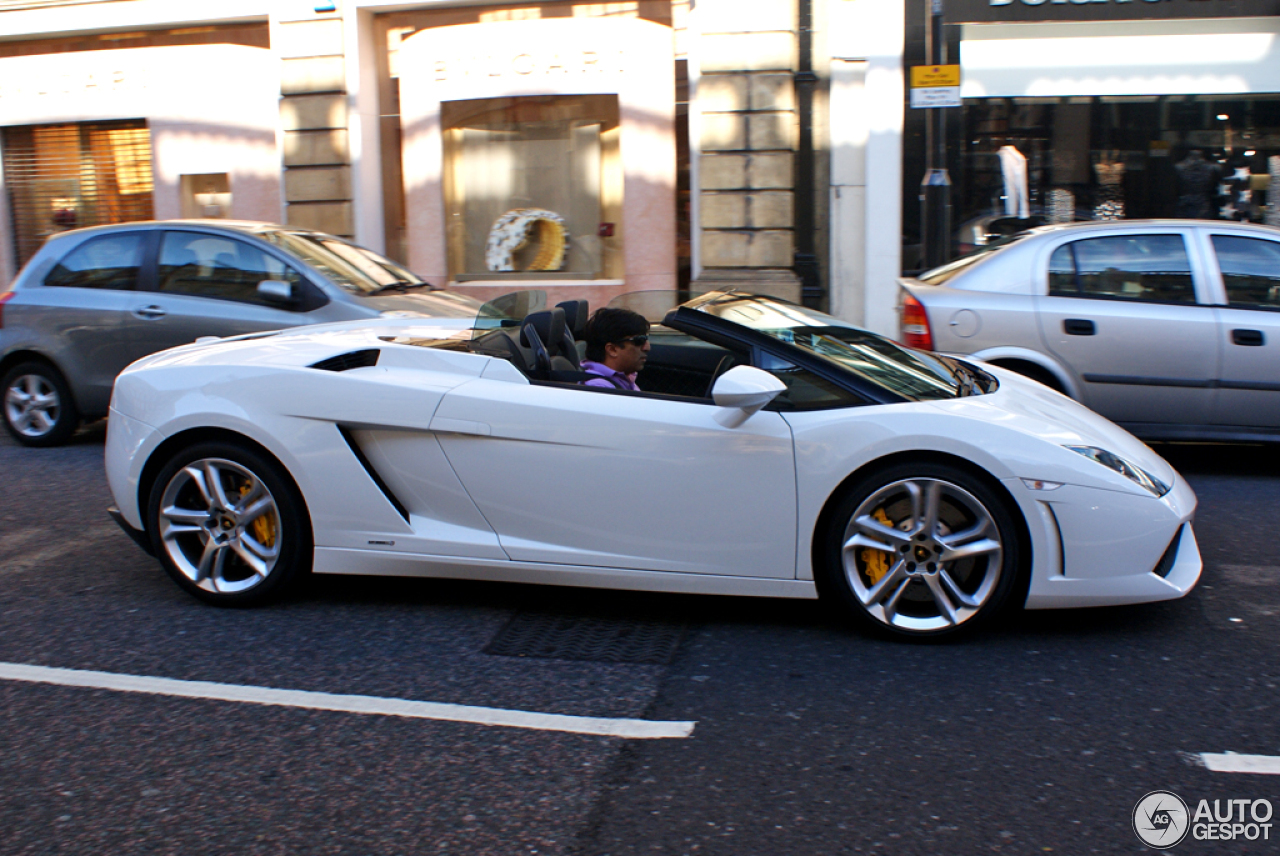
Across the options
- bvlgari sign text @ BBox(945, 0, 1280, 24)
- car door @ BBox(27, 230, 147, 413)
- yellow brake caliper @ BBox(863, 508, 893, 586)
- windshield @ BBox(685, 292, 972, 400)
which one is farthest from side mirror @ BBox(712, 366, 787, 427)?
bvlgari sign text @ BBox(945, 0, 1280, 24)

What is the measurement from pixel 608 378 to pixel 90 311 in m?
5.20

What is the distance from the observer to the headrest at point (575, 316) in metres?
4.57

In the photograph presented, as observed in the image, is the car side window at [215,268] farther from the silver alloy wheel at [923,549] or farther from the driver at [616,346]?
the silver alloy wheel at [923,549]

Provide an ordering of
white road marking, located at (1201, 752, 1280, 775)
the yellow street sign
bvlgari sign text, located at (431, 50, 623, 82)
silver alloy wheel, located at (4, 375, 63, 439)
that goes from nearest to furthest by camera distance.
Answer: white road marking, located at (1201, 752, 1280, 775), silver alloy wheel, located at (4, 375, 63, 439), the yellow street sign, bvlgari sign text, located at (431, 50, 623, 82)

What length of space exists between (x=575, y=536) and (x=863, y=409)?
3.44 ft

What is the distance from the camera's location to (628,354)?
4297 millimetres

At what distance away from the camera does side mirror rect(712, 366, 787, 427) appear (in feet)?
12.0

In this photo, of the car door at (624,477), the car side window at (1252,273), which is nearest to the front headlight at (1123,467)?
the car door at (624,477)

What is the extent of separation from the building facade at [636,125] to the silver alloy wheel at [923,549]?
832 cm

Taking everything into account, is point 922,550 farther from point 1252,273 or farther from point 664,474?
point 1252,273

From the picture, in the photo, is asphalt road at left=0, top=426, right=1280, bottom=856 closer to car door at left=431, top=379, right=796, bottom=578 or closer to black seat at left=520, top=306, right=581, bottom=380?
car door at left=431, top=379, right=796, bottom=578

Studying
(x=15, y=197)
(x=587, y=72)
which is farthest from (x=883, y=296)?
(x=15, y=197)

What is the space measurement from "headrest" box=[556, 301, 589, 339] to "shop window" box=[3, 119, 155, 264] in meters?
11.7

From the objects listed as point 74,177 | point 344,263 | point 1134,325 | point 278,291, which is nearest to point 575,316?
point 1134,325
